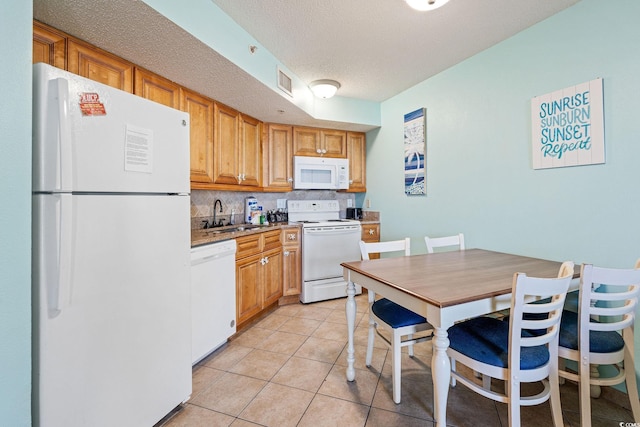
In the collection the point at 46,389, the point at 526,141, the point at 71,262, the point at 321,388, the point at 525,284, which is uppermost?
the point at 526,141

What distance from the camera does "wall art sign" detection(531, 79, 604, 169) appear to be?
1676 mm

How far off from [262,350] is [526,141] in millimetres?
2607

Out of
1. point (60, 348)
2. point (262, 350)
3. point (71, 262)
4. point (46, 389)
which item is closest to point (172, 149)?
point (71, 262)

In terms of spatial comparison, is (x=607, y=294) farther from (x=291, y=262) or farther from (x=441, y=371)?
(x=291, y=262)

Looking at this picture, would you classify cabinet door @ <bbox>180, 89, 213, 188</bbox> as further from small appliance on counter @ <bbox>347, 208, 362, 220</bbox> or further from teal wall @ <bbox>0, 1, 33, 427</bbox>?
small appliance on counter @ <bbox>347, 208, 362, 220</bbox>

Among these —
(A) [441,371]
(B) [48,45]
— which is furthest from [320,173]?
(A) [441,371]

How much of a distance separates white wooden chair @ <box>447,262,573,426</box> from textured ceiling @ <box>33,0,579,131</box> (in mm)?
1769

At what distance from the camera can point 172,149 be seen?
1470 millimetres

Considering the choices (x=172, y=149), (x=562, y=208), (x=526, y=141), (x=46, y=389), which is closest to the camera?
(x=46, y=389)

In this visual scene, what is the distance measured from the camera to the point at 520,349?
1244 mm

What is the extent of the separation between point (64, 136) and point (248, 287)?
185 centimetres

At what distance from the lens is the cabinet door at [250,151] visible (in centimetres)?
296

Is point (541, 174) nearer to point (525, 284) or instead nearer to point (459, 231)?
point (459, 231)

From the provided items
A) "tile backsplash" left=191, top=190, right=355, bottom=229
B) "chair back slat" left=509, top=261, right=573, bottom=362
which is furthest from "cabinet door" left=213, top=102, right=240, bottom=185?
"chair back slat" left=509, top=261, right=573, bottom=362
